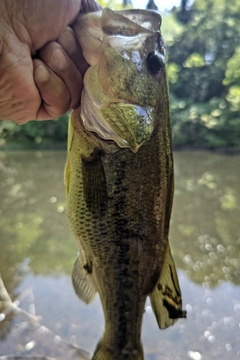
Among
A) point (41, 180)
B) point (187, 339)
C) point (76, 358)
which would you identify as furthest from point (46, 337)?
point (41, 180)

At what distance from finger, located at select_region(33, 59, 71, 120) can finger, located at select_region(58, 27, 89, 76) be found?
11 cm

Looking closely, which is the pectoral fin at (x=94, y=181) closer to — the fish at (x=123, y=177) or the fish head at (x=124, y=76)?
the fish at (x=123, y=177)

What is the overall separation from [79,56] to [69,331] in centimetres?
296

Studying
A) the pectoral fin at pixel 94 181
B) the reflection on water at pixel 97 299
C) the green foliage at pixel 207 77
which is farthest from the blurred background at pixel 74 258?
the pectoral fin at pixel 94 181

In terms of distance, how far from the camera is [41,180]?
9.07 m

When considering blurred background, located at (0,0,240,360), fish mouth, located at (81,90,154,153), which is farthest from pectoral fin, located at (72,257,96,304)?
blurred background, located at (0,0,240,360)

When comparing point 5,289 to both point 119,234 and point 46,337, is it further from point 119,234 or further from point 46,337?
point 119,234

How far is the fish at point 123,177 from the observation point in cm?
133

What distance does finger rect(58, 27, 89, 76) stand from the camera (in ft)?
4.57

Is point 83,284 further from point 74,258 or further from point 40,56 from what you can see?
point 74,258

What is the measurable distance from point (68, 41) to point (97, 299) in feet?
11.1

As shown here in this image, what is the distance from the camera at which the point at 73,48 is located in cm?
144

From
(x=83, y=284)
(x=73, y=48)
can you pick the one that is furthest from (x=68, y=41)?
(x=83, y=284)

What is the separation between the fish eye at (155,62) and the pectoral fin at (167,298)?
81 centimetres
